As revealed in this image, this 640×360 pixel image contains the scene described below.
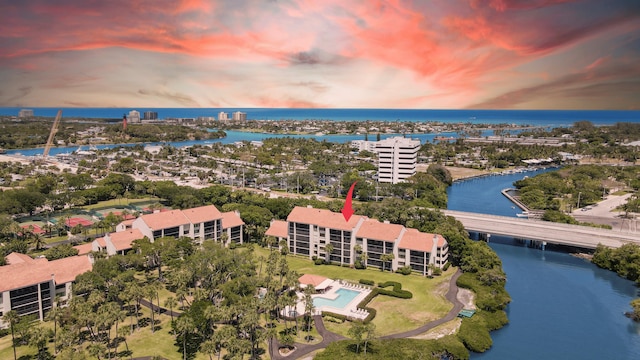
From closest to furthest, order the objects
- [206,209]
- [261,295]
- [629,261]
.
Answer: [261,295]
[629,261]
[206,209]

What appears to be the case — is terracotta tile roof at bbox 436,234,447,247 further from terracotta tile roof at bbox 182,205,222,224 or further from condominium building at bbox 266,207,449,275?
terracotta tile roof at bbox 182,205,222,224

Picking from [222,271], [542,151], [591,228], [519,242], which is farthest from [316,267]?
[542,151]

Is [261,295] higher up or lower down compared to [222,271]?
lower down

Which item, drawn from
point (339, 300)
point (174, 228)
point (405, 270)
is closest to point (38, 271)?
point (174, 228)

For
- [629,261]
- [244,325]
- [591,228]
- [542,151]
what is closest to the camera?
[244,325]

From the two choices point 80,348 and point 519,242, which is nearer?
point 80,348

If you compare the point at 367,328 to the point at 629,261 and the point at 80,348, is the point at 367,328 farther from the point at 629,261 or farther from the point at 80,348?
the point at 629,261

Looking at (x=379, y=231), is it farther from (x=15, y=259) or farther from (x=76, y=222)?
(x=76, y=222)
